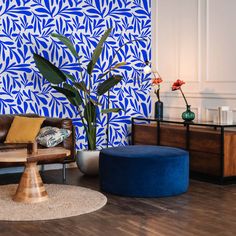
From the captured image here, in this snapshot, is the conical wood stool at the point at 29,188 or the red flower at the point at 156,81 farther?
the red flower at the point at 156,81

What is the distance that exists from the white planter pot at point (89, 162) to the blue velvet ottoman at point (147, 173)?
99 centimetres

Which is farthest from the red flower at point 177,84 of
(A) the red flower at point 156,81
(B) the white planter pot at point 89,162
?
(B) the white planter pot at point 89,162

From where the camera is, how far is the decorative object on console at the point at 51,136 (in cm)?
530

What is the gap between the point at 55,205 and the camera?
418cm

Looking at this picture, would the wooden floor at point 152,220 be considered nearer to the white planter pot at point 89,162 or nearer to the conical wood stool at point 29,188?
the conical wood stool at point 29,188

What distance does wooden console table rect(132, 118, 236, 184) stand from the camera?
5.21 m

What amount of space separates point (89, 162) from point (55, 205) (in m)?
1.59

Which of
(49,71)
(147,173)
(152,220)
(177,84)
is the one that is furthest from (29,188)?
(177,84)

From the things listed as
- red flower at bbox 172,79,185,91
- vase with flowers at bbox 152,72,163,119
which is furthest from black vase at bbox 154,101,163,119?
red flower at bbox 172,79,185,91

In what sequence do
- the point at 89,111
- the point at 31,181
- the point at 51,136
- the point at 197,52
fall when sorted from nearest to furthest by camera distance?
1. the point at 31,181
2. the point at 51,136
3. the point at 89,111
4. the point at 197,52

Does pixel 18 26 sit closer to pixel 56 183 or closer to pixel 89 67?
pixel 89 67

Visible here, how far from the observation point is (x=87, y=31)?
21.3 feet

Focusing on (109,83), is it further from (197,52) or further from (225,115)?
(225,115)

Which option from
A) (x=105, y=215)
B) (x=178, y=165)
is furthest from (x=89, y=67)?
(x=105, y=215)
